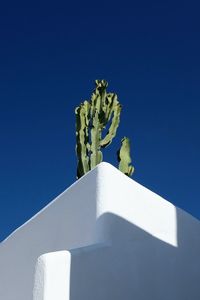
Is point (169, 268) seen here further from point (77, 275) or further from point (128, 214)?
point (77, 275)

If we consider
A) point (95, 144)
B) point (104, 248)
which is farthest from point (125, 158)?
point (104, 248)

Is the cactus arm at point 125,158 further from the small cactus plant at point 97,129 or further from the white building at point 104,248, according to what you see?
the white building at point 104,248

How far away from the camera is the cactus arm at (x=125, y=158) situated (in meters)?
7.37

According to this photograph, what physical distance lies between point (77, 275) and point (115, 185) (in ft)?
3.68

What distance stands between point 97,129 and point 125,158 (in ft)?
2.52

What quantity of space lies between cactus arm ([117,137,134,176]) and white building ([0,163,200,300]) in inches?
83.7

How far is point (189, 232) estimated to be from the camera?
17.4ft

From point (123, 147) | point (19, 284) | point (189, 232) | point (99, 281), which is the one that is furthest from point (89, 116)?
point (99, 281)

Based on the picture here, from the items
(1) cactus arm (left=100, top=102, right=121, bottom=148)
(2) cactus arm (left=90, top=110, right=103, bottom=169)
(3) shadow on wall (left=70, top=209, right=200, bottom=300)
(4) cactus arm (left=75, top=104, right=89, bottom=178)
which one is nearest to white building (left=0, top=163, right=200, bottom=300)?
(3) shadow on wall (left=70, top=209, right=200, bottom=300)

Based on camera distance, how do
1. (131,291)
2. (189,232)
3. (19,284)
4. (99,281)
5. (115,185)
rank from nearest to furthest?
(99,281)
(131,291)
(115,185)
(19,284)
(189,232)

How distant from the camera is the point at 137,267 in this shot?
168 inches

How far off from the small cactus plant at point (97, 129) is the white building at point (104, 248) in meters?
1.96

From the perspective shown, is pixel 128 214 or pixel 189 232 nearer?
pixel 128 214

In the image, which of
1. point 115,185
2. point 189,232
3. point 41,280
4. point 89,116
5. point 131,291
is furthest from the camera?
point 89,116
